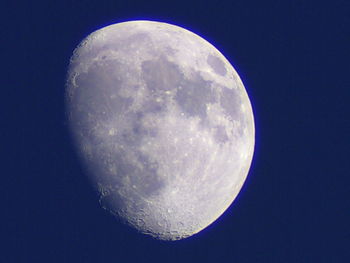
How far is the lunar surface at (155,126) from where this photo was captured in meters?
5.15

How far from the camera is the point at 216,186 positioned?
226 inches

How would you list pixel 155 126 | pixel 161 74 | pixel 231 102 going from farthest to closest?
pixel 231 102, pixel 161 74, pixel 155 126

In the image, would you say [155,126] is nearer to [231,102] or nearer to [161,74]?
[161,74]

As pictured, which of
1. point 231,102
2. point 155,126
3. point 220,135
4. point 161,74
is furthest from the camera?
point 231,102

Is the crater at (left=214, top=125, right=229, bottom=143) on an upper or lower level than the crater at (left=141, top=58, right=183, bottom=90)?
lower

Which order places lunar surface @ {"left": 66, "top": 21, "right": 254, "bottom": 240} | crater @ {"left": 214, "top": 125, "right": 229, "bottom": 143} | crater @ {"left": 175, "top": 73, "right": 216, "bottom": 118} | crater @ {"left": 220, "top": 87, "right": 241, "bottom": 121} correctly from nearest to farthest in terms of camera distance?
lunar surface @ {"left": 66, "top": 21, "right": 254, "bottom": 240} → crater @ {"left": 175, "top": 73, "right": 216, "bottom": 118} → crater @ {"left": 214, "top": 125, "right": 229, "bottom": 143} → crater @ {"left": 220, "top": 87, "right": 241, "bottom": 121}

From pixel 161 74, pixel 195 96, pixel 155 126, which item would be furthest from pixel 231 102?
pixel 155 126

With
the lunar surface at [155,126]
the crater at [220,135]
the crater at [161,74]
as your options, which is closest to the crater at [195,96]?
the lunar surface at [155,126]

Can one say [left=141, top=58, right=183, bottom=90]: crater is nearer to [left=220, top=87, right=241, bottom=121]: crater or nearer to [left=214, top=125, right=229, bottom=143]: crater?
[left=220, top=87, right=241, bottom=121]: crater

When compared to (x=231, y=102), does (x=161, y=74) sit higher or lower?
lower

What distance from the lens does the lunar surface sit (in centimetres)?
515

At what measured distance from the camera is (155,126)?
5.13m

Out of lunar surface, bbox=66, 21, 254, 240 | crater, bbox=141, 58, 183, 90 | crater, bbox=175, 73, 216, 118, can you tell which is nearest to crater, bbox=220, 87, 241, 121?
lunar surface, bbox=66, 21, 254, 240

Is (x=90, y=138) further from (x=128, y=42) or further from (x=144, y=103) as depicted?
(x=128, y=42)
